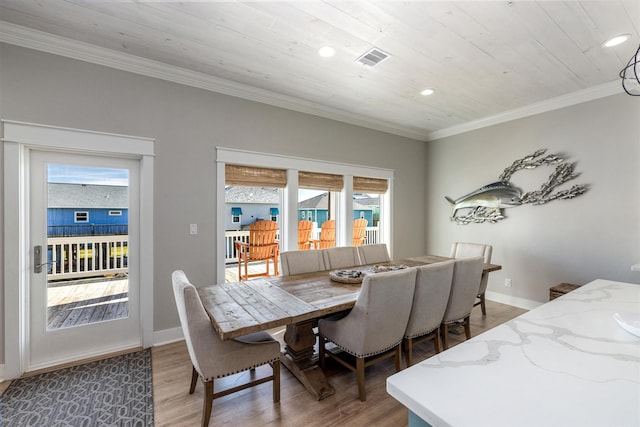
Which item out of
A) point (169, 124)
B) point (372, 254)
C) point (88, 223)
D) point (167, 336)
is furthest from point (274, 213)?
point (88, 223)

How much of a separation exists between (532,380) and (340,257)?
7.98 ft

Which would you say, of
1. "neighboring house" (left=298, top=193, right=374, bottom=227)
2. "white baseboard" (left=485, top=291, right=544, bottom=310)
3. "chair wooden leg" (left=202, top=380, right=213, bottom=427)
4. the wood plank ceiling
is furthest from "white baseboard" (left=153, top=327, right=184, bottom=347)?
"white baseboard" (left=485, top=291, right=544, bottom=310)

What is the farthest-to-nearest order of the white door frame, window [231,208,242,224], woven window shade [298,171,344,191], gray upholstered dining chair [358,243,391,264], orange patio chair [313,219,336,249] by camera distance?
orange patio chair [313,219,336,249] → woven window shade [298,171,344,191] → window [231,208,242,224] → gray upholstered dining chair [358,243,391,264] → the white door frame

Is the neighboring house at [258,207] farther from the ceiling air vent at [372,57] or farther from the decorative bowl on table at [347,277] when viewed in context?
the ceiling air vent at [372,57]

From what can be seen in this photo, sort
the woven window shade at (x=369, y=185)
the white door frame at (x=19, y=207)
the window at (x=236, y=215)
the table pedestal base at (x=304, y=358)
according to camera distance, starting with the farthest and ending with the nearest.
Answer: the woven window shade at (x=369, y=185) → the window at (x=236, y=215) → the white door frame at (x=19, y=207) → the table pedestal base at (x=304, y=358)

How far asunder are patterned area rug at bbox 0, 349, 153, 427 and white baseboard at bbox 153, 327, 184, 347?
32 centimetres

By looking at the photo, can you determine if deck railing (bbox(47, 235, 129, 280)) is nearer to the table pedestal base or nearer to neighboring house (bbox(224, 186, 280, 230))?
neighboring house (bbox(224, 186, 280, 230))

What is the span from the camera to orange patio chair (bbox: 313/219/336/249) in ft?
13.7

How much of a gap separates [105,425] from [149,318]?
3.61 ft

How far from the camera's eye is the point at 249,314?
175cm

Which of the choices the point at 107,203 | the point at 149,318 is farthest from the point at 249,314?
the point at 107,203

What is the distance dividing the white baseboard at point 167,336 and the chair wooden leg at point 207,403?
1.43 metres

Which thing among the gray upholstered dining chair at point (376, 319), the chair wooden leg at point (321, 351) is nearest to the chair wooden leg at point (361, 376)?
the gray upholstered dining chair at point (376, 319)

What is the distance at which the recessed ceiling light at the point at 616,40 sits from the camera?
7.48 feet
